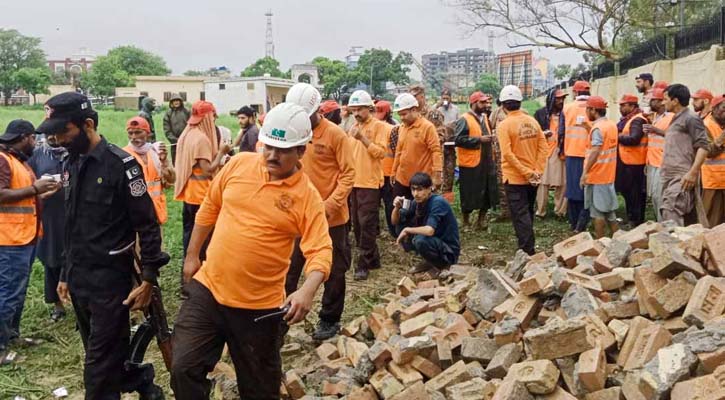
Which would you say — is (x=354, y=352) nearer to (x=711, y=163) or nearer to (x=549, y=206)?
(x=711, y=163)

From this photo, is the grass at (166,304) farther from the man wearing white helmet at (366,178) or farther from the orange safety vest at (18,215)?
the orange safety vest at (18,215)

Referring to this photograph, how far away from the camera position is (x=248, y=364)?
3461mm

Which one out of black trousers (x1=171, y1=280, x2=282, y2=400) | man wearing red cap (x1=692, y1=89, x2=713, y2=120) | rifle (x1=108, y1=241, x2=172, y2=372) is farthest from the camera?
man wearing red cap (x1=692, y1=89, x2=713, y2=120)

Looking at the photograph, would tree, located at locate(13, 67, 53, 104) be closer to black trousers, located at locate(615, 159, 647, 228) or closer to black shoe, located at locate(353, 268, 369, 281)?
black shoe, located at locate(353, 268, 369, 281)

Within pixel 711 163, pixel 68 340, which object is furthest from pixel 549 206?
pixel 68 340

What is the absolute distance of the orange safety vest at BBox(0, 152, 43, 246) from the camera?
5.14 meters

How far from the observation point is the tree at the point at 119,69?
237 feet

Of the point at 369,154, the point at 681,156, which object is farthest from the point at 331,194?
the point at 681,156

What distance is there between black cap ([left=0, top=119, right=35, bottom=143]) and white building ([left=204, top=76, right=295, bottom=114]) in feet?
128

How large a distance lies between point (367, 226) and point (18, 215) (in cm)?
353

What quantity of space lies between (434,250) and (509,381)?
10.7ft

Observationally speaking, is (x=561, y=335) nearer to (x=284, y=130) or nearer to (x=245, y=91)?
(x=284, y=130)

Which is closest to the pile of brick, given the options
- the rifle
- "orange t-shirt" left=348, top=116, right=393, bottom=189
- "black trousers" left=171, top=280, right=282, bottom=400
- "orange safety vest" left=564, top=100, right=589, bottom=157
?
"black trousers" left=171, top=280, right=282, bottom=400

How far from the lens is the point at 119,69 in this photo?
81062 mm
